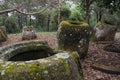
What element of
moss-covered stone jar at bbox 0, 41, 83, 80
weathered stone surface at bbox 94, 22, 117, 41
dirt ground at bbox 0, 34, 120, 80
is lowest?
dirt ground at bbox 0, 34, 120, 80

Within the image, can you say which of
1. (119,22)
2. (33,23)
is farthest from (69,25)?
(33,23)

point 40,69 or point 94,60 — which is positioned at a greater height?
point 40,69

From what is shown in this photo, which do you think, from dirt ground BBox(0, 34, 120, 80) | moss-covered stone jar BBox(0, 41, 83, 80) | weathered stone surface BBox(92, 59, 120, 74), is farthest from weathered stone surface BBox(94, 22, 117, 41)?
moss-covered stone jar BBox(0, 41, 83, 80)

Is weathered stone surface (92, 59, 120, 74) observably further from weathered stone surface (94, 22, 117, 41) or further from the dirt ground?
weathered stone surface (94, 22, 117, 41)

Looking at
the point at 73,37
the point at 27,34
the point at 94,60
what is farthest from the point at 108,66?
the point at 27,34

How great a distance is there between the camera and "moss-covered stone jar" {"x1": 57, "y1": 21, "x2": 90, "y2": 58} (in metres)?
6.59

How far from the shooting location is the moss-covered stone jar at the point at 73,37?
6594mm

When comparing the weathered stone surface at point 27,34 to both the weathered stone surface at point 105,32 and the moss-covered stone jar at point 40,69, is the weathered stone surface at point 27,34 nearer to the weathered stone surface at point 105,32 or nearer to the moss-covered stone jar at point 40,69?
the weathered stone surface at point 105,32

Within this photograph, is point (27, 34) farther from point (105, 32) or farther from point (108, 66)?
point (108, 66)

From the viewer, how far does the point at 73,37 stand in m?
6.60

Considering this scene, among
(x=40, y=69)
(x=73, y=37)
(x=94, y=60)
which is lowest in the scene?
(x=94, y=60)

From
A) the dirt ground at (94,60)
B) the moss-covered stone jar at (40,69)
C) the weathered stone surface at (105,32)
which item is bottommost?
the dirt ground at (94,60)

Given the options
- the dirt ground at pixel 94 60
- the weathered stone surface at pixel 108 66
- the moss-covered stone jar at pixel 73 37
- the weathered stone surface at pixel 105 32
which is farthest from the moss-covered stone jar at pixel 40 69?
the weathered stone surface at pixel 105 32

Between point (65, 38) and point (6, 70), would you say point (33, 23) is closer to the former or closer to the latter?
point (65, 38)
